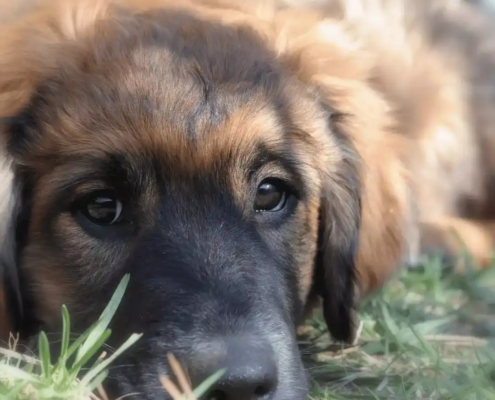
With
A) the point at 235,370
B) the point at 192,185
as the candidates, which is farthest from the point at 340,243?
the point at 235,370

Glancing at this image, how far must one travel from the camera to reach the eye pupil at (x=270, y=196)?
2.55 metres

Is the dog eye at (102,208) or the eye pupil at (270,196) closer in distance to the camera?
the dog eye at (102,208)

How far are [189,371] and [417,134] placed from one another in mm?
2335

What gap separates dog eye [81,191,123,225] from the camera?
94.4 inches

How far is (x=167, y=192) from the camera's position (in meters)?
2.37

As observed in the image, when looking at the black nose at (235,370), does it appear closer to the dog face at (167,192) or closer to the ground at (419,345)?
the dog face at (167,192)

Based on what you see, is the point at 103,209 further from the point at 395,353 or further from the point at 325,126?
the point at 395,353

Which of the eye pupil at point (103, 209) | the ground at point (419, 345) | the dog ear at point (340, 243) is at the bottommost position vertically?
the ground at point (419, 345)

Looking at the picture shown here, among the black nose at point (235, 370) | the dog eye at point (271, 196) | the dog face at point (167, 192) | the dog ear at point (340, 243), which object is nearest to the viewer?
the black nose at point (235, 370)

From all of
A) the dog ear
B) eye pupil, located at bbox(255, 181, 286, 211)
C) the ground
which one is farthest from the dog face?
Answer: the ground

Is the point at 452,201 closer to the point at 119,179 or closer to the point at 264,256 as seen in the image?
the point at 264,256

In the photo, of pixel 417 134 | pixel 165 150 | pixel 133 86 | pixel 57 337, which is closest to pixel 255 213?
pixel 165 150

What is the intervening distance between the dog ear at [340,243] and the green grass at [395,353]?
0.13 m

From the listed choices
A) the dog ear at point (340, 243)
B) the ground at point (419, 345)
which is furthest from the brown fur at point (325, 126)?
the ground at point (419, 345)
